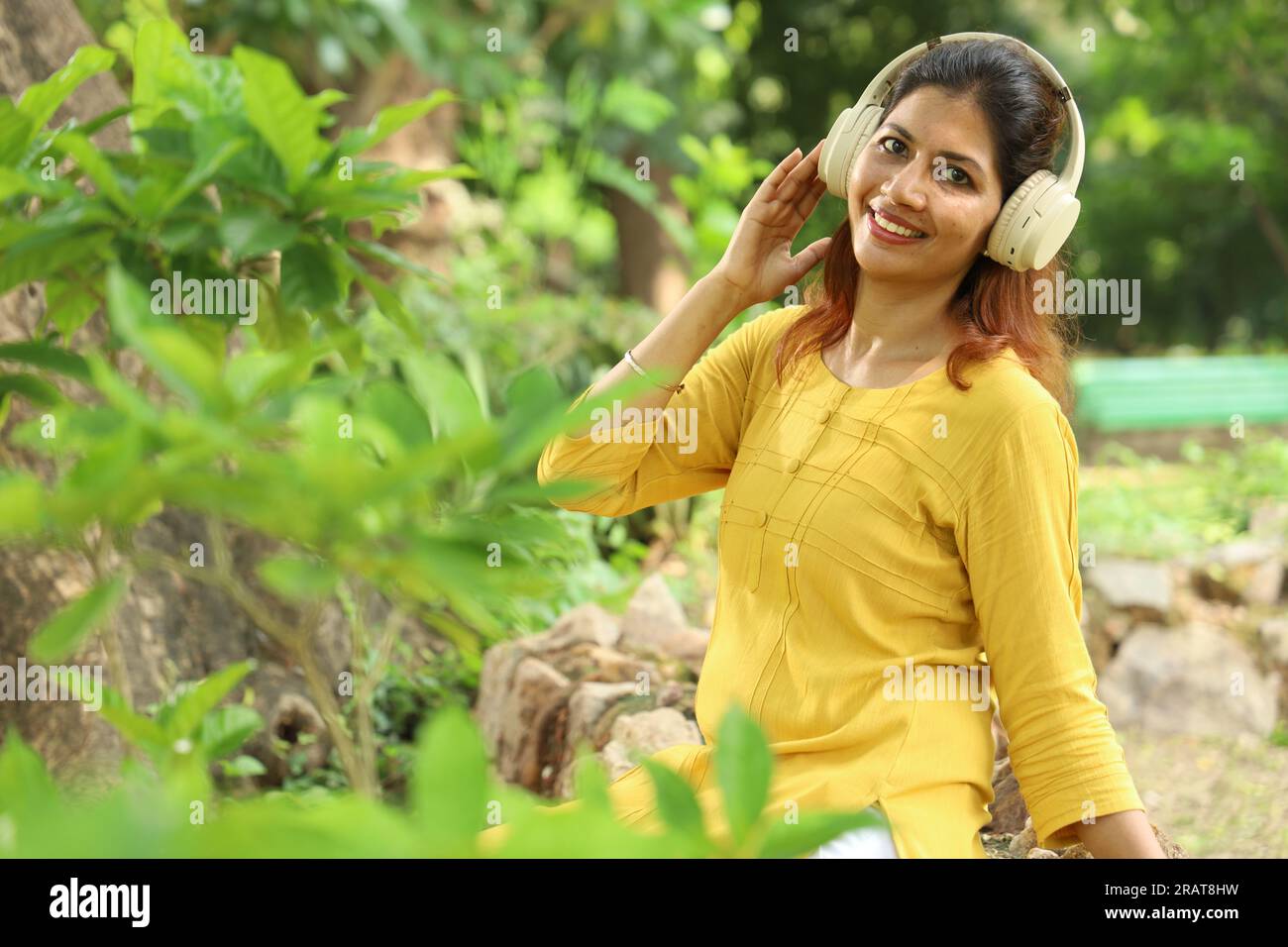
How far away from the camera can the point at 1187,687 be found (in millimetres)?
3867

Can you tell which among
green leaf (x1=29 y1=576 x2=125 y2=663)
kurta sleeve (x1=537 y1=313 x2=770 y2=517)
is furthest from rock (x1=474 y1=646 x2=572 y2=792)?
green leaf (x1=29 y1=576 x2=125 y2=663)

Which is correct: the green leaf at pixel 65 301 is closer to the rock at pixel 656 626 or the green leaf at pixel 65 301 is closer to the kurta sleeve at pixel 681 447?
the kurta sleeve at pixel 681 447

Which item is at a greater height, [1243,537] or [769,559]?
[1243,537]

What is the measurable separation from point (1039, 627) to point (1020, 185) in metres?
0.51

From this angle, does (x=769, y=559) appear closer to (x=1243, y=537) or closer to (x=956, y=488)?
(x=956, y=488)

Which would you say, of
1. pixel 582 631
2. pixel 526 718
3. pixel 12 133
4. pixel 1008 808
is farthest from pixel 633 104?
pixel 12 133

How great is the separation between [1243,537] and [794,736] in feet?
13.2

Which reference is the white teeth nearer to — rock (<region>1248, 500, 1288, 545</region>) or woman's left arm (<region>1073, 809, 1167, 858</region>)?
woman's left arm (<region>1073, 809, 1167, 858</region>)

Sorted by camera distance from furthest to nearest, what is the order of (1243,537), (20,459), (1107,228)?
(1107,228)
(1243,537)
(20,459)

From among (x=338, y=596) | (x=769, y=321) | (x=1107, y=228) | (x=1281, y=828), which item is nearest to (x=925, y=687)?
(x=769, y=321)

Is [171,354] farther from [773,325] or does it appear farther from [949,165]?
[773,325]

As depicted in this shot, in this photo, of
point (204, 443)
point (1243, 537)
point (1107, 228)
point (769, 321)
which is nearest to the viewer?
point (204, 443)

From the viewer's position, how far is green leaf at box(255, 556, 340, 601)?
66 cm

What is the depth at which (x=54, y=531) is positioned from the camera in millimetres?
774
